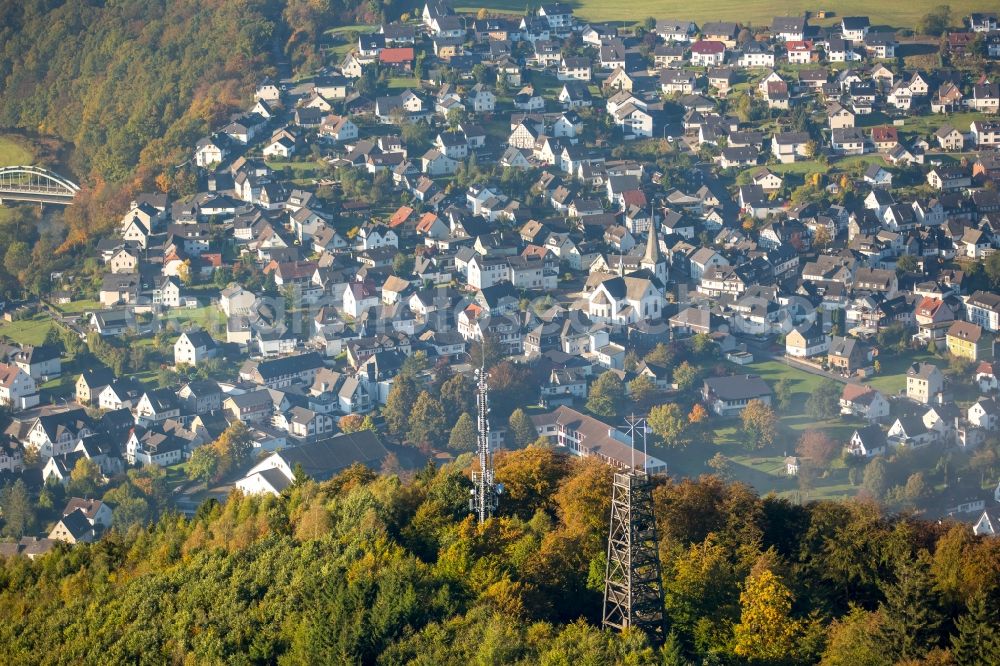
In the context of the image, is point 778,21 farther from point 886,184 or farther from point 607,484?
point 607,484

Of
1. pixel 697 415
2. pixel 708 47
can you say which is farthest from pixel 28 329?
pixel 708 47

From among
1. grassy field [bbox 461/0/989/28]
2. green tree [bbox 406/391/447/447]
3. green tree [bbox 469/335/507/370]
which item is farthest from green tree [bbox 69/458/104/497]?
grassy field [bbox 461/0/989/28]

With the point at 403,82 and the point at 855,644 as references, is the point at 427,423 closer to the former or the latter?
the point at 855,644

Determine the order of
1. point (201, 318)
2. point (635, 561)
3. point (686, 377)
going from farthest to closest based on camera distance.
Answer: point (201, 318) < point (686, 377) < point (635, 561)

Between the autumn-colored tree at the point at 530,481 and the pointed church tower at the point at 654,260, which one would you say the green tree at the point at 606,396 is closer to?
the pointed church tower at the point at 654,260

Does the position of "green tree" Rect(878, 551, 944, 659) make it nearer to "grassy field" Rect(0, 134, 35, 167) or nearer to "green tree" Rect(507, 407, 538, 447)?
"green tree" Rect(507, 407, 538, 447)
